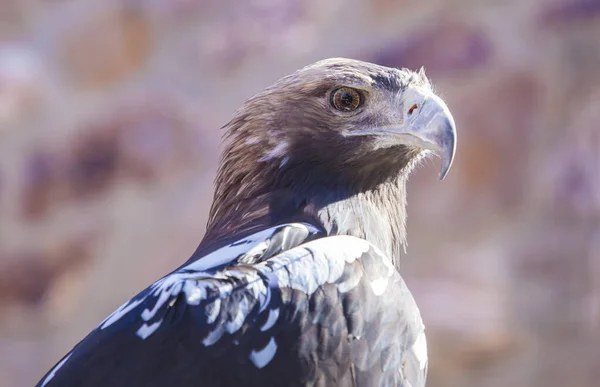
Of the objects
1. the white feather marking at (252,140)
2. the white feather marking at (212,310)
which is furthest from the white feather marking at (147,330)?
the white feather marking at (252,140)

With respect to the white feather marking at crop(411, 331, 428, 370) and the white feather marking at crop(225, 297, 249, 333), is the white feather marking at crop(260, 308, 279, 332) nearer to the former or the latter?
the white feather marking at crop(225, 297, 249, 333)

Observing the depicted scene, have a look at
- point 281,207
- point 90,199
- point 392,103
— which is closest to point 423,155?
point 392,103

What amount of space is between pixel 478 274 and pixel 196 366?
1.58m

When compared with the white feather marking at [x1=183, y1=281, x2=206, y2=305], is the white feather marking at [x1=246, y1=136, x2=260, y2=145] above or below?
above

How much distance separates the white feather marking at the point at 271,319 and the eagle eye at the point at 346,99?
2.13ft

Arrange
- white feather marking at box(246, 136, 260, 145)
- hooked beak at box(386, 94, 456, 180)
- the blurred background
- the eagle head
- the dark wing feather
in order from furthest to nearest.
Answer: the blurred background
white feather marking at box(246, 136, 260, 145)
the eagle head
hooked beak at box(386, 94, 456, 180)
the dark wing feather

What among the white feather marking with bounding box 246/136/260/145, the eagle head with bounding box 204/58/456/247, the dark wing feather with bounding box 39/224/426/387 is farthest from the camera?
the white feather marking with bounding box 246/136/260/145

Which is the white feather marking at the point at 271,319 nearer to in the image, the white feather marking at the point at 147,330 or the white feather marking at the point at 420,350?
the white feather marking at the point at 147,330

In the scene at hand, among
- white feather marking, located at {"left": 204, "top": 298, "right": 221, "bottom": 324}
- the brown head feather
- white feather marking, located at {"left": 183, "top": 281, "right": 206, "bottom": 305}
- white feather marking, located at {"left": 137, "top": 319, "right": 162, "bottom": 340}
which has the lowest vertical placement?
white feather marking, located at {"left": 137, "top": 319, "right": 162, "bottom": 340}

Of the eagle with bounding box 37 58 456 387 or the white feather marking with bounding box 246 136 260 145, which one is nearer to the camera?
the eagle with bounding box 37 58 456 387

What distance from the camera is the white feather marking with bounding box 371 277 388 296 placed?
2379 mm

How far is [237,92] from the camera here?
3629 mm

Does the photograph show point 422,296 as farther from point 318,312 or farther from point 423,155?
point 318,312

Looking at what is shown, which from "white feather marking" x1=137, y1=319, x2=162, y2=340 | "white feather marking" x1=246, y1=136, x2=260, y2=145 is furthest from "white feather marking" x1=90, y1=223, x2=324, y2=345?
"white feather marking" x1=246, y1=136, x2=260, y2=145
